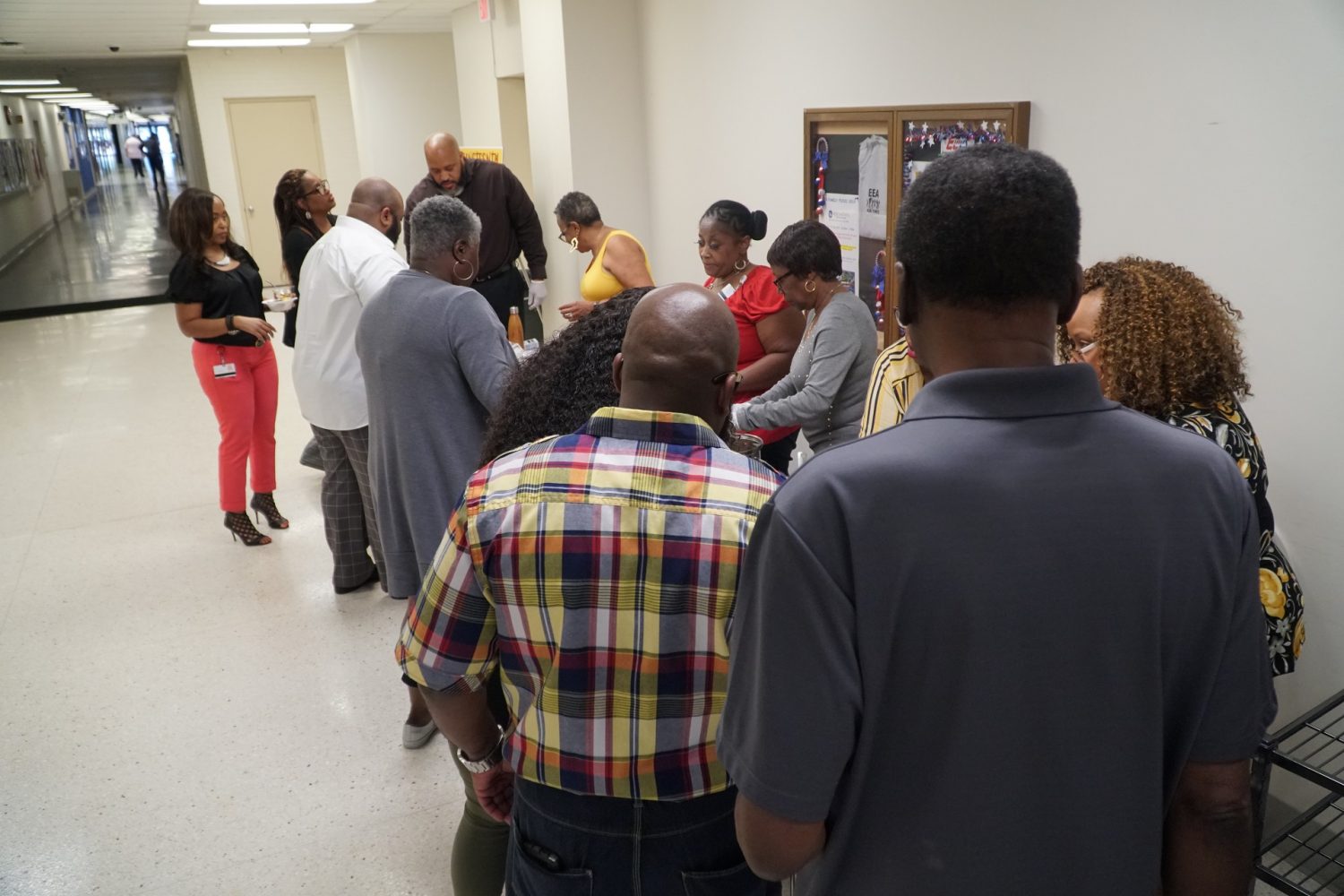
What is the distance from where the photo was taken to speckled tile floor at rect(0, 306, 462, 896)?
252 cm

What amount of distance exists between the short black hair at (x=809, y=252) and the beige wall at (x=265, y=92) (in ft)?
34.5

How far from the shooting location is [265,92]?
11.6 metres

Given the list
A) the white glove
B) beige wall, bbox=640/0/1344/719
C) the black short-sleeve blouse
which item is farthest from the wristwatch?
the white glove

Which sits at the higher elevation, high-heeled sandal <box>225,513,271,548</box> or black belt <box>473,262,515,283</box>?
black belt <box>473,262,515,283</box>

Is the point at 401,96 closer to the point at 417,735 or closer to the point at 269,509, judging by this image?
the point at 269,509

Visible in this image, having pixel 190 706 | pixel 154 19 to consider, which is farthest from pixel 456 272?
pixel 154 19

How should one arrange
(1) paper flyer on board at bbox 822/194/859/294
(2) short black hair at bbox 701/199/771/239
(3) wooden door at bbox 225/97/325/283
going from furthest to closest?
(3) wooden door at bbox 225/97/325/283, (1) paper flyer on board at bbox 822/194/859/294, (2) short black hair at bbox 701/199/771/239

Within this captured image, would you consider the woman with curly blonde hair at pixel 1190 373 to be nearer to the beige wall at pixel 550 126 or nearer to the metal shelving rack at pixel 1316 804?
the metal shelving rack at pixel 1316 804

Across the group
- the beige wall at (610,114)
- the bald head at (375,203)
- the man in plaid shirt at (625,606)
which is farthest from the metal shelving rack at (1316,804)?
the beige wall at (610,114)

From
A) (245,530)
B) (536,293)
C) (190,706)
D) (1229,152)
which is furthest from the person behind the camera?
(536,293)

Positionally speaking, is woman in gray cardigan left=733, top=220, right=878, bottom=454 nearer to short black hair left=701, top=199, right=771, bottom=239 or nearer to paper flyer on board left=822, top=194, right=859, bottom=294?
short black hair left=701, top=199, right=771, bottom=239

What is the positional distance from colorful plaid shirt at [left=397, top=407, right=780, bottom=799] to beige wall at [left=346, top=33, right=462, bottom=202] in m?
9.90

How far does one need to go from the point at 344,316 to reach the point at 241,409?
1375 millimetres

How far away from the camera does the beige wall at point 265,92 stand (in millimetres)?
11289
